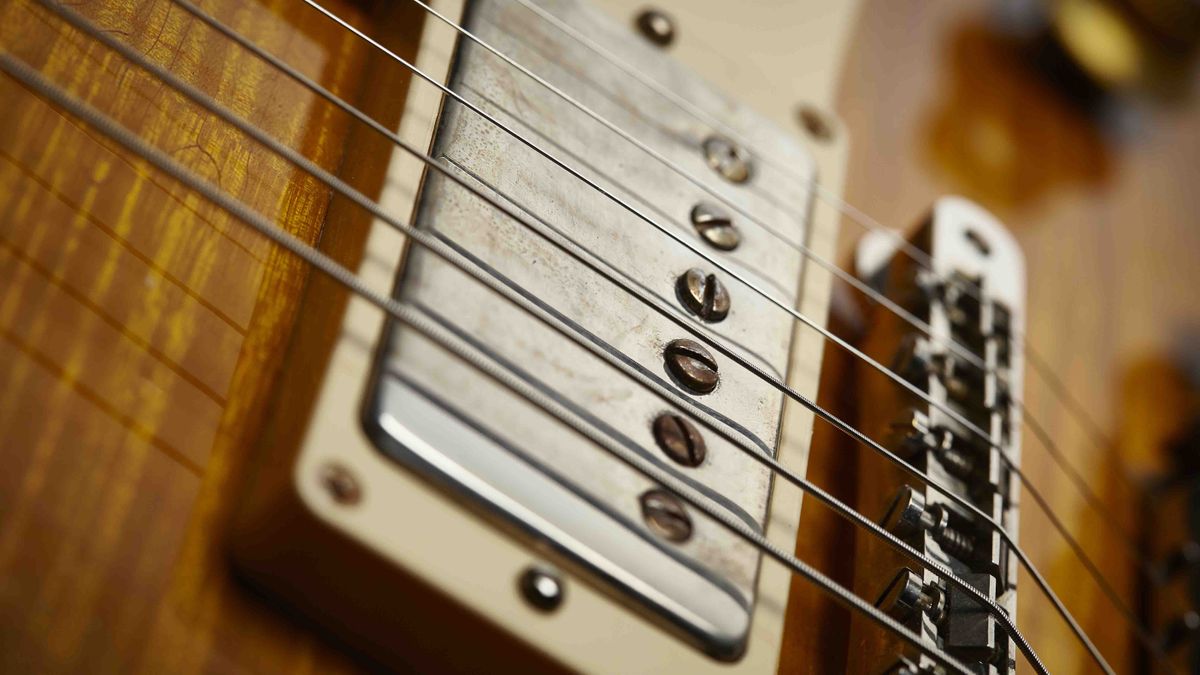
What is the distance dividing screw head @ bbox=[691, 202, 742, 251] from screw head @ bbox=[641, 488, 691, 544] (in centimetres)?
19

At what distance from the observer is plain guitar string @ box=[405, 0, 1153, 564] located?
2.03 ft

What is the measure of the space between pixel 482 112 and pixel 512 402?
0.51 ft

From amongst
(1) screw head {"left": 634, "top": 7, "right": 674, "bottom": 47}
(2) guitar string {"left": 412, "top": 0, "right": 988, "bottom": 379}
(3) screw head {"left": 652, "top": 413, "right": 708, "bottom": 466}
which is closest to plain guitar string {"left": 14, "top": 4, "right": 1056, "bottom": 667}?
(3) screw head {"left": 652, "top": 413, "right": 708, "bottom": 466}

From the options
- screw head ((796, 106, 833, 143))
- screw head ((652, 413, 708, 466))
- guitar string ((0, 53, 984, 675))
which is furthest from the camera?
screw head ((796, 106, 833, 143))

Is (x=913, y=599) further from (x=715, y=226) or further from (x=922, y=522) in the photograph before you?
(x=715, y=226)

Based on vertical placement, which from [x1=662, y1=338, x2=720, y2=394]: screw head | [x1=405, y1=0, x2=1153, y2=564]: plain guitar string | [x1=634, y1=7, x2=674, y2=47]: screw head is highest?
[x1=634, y1=7, x2=674, y2=47]: screw head

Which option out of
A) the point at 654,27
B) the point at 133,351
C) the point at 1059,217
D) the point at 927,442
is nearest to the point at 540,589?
the point at 133,351

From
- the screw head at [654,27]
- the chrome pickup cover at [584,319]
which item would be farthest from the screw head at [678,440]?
the screw head at [654,27]

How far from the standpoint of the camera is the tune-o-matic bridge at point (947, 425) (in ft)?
1.90

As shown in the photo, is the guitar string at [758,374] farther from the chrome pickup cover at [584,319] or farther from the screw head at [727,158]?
the screw head at [727,158]

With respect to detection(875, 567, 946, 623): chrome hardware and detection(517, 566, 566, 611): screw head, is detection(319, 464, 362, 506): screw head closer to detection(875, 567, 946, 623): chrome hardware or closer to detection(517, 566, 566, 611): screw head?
detection(517, 566, 566, 611): screw head

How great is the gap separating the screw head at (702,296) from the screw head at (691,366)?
0.02 metres

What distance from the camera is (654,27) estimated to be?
74cm

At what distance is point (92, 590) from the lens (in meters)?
→ 0.42
